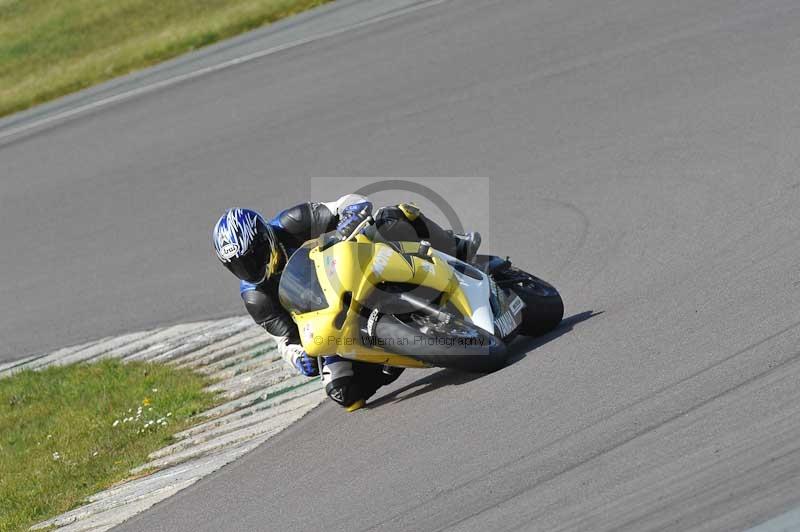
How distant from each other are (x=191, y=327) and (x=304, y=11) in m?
8.33

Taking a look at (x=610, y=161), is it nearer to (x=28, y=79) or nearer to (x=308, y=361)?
(x=308, y=361)

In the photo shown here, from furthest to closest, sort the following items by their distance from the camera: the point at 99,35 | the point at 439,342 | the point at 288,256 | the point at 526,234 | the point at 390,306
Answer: the point at 99,35 → the point at 526,234 → the point at 288,256 → the point at 390,306 → the point at 439,342

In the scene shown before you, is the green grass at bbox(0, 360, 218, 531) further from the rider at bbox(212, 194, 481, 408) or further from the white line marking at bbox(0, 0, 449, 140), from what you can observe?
the white line marking at bbox(0, 0, 449, 140)

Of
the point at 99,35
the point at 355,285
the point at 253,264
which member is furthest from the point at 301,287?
the point at 99,35

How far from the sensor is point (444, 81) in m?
13.7

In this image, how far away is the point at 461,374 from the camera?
7199 mm

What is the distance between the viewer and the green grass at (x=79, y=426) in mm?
8078

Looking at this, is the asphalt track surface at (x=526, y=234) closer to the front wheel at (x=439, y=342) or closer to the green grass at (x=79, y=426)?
the front wheel at (x=439, y=342)

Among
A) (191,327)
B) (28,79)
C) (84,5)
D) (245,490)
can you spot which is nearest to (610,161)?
(191,327)

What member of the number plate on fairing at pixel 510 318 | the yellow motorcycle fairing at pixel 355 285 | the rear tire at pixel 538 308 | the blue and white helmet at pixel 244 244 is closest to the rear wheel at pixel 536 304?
the rear tire at pixel 538 308

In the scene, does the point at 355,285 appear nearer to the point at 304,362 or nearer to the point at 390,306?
the point at 390,306

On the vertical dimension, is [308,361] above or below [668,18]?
above

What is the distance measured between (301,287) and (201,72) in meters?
10.2

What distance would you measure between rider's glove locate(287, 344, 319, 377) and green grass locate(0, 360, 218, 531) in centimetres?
162
